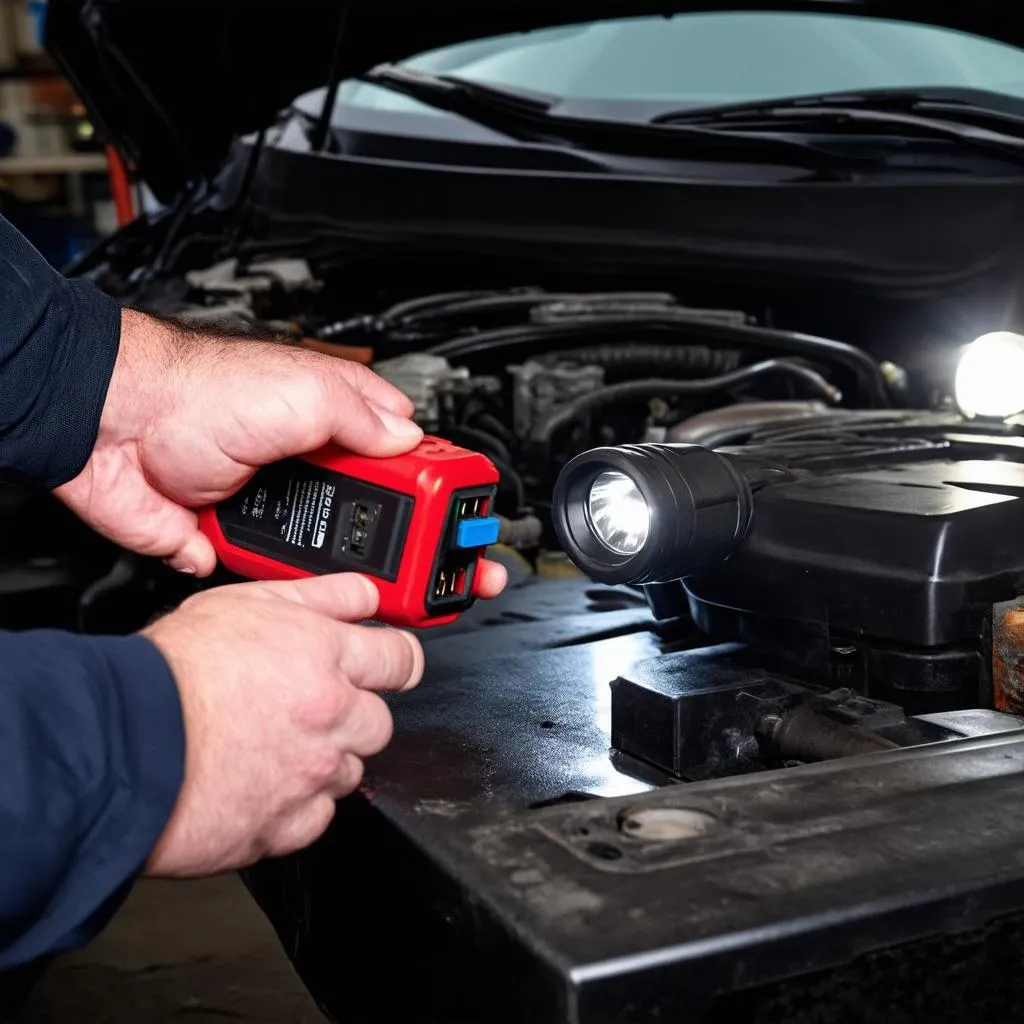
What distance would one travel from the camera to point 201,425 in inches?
37.9

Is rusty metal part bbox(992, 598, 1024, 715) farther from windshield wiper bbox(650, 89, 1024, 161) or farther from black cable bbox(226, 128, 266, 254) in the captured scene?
black cable bbox(226, 128, 266, 254)

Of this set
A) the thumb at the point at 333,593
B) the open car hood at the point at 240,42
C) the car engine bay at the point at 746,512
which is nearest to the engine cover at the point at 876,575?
the car engine bay at the point at 746,512

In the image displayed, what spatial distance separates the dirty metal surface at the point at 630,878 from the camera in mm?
568

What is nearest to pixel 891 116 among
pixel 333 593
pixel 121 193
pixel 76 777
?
pixel 333 593

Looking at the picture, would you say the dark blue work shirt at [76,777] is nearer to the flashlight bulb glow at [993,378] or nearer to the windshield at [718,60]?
the flashlight bulb glow at [993,378]

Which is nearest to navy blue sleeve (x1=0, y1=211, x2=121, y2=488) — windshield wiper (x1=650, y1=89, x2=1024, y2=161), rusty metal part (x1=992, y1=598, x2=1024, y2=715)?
rusty metal part (x1=992, y1=598, x2=1024, y2=715)

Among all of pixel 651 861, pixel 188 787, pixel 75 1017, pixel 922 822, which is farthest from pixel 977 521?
pixel 75 1017

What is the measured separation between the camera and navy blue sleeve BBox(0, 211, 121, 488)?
1.01 meters

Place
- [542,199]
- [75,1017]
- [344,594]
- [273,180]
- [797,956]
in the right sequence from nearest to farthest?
[797,956]
[344,594]
[75,1017]
[542,199]
[273,180]

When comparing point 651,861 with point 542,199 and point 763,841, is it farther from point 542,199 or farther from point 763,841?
point 542,199

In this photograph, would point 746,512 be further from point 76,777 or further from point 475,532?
point 76,777

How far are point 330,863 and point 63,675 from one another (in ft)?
1.09

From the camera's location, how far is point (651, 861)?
0.63 metres

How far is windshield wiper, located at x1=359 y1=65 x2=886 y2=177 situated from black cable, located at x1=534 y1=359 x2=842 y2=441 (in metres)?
0.33
